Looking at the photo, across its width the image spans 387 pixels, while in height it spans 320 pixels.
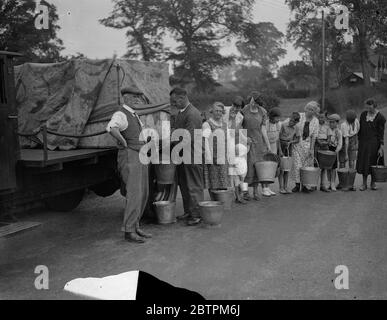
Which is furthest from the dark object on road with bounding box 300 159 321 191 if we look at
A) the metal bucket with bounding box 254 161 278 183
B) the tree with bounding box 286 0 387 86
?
the tree with bounding box 286 0 387 86

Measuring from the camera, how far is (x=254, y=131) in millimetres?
7953

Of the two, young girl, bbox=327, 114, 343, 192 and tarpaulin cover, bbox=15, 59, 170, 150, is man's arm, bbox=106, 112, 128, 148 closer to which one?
tarpaulin cover, bbox=15, 59, 170, 150

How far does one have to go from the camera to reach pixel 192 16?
1542 cm

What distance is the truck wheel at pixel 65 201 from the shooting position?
23.6ft

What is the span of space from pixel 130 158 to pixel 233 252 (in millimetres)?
1622

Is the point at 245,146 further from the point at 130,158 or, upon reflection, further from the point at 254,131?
the point at 130,158

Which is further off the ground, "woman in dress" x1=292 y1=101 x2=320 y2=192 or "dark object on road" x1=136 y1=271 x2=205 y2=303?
"woman in dress" x1=292 y1=101 x2=320 y2=192

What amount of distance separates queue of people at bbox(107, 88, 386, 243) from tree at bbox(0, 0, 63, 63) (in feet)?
31.3

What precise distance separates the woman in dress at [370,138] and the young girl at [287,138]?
1.28 metres

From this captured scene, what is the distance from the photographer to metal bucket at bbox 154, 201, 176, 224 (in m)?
6.53

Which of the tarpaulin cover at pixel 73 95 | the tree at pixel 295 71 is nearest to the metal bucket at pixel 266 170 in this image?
the tarpaulin cover at pixel 73 95

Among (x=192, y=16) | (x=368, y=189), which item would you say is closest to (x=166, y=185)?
(x=368, y=189)

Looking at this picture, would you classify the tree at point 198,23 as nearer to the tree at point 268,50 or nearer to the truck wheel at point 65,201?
the truck wheel at point 65,201

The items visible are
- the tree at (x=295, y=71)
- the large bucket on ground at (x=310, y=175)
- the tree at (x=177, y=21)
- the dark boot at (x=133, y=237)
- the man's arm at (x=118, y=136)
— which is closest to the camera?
the man's arm at (x=118, y=136)
